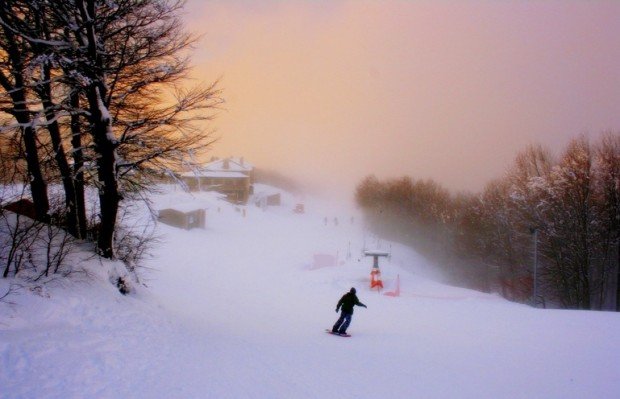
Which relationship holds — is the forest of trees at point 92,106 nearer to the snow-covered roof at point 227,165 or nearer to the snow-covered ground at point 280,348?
the snow-covered ground at point 280,348

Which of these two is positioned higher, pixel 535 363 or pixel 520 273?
pixel 535 363

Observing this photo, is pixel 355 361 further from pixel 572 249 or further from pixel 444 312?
pixel 572 249

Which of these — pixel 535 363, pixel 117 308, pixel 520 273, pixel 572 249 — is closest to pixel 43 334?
pixel 117 308

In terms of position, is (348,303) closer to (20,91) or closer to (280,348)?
(280,348)

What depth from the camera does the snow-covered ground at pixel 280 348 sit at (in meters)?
5.35

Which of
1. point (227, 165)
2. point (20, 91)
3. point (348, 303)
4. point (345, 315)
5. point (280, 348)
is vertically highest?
point (227, 165)

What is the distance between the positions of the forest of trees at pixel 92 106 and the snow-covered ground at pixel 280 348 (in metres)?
2.40

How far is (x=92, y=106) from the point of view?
8.62 metres

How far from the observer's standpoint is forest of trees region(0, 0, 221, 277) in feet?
26.0

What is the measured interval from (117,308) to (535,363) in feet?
33.0

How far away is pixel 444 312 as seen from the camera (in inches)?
609

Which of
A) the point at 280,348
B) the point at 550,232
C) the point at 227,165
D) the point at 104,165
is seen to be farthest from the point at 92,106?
the point at 227,165

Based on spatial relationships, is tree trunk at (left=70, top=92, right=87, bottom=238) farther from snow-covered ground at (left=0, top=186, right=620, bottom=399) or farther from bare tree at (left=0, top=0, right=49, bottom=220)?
snow-covered ground at (left=0, top=186, right=620, bottom=399)

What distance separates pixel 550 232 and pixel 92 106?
29.5 m
